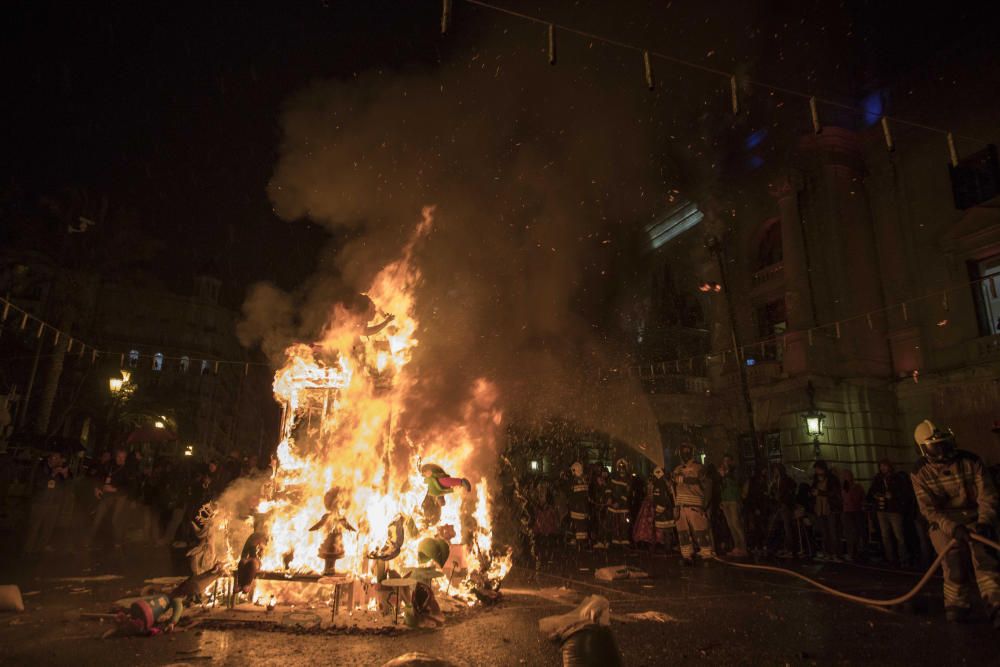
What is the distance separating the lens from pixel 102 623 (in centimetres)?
627

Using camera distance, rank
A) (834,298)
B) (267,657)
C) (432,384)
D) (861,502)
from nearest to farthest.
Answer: (267,657) < (432,384) < (861,502) < (834,298)

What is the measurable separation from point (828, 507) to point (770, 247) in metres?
16.6

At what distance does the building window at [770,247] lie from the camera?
1022 inches

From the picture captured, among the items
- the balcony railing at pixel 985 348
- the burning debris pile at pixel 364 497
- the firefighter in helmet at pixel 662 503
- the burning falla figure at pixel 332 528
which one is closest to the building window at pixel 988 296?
the balcony railing at pixel 985 348

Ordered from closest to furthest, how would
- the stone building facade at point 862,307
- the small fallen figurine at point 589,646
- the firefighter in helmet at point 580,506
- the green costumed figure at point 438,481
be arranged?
the small fallen figurine at point 589,646
the green costumed figure at point 438,481
the firefighter in helmet at point 580,506
the stone building facade at point 862,307

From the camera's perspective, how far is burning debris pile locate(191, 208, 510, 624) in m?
7.09

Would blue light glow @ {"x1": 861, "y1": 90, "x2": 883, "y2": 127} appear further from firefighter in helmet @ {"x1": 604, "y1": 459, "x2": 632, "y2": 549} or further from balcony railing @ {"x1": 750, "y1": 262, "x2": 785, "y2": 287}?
firefighter in helmet @ {"x1": 604, "y1": 459, "x2": 632, "y2": 549}

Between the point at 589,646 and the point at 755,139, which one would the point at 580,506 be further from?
the point at 755,139

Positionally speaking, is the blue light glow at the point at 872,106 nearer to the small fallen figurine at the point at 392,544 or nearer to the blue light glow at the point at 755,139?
the blue light glow at the point at 755,139

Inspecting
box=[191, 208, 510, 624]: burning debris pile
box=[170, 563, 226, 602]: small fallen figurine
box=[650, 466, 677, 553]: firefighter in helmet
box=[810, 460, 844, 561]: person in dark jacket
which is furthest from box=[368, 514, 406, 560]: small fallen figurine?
Answer: box=[810, 460, 844, 561]: person in dark jacket

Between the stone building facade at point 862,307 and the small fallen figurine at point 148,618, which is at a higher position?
the stone building facade at point 862,307

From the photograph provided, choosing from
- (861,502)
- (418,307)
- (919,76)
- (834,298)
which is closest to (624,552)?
(861,502)

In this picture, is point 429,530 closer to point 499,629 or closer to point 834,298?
point 499,629

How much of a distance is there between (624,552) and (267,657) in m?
10.1
